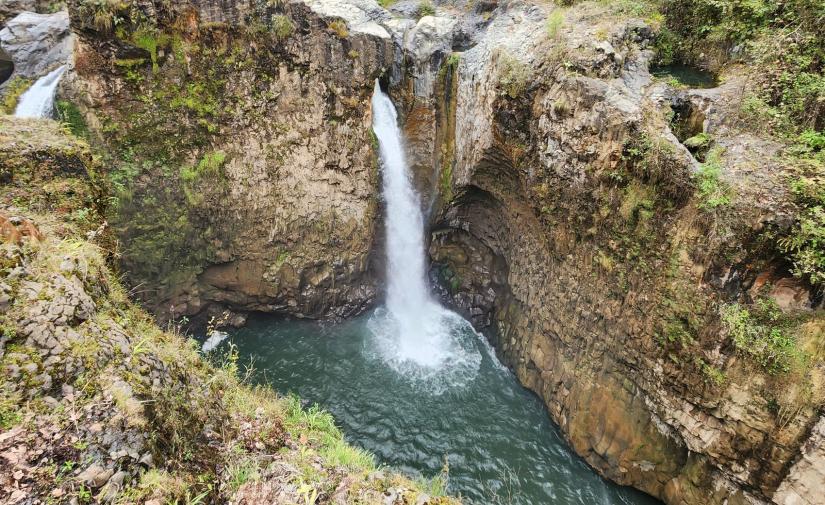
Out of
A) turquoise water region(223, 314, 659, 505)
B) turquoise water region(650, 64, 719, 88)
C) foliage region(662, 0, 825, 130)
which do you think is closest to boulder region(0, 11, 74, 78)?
turquoise water region(223, 314, 659, 505)

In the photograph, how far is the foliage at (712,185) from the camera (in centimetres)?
629

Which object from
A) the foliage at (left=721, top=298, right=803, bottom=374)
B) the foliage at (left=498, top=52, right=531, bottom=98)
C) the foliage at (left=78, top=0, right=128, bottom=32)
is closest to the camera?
the foliage at (left=721, top=298, right=803, bottom=374)

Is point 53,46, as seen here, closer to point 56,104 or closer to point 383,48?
point 56,104

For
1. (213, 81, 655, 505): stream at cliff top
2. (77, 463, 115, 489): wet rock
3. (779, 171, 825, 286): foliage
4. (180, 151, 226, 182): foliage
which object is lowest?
(213, 81, 655, 505): stream at cliff top

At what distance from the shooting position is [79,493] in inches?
108

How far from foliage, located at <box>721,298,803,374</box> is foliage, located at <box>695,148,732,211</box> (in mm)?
1655

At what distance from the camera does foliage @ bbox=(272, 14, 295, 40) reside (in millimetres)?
10694

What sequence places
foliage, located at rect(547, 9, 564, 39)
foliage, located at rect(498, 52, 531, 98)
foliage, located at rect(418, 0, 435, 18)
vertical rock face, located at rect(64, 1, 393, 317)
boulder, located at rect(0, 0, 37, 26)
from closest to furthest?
1. foliage, located at rect(547, 9, 564, 39)
2. foliage, located at rect(498, 52, 531, 98)
3. vertical rock face, located at rect(64, 1, 393, 317)
4. foliage, located at rect(418, 0, 435, 18)
5. boulder, located at rect(0, 0, 37, 26)

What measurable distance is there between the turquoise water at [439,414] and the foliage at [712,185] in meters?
6.05

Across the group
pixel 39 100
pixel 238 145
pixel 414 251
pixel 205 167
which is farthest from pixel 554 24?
pixel 39 100

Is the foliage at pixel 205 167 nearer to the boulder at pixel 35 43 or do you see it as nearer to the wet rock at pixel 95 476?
the boulder at pixel 35 43

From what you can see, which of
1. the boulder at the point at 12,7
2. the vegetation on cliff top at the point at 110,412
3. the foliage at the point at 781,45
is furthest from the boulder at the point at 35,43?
the foliage at the point at 781,45

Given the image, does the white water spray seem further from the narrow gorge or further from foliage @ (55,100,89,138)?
foliage @ (55,100,89,138)

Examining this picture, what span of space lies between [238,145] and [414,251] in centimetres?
643
